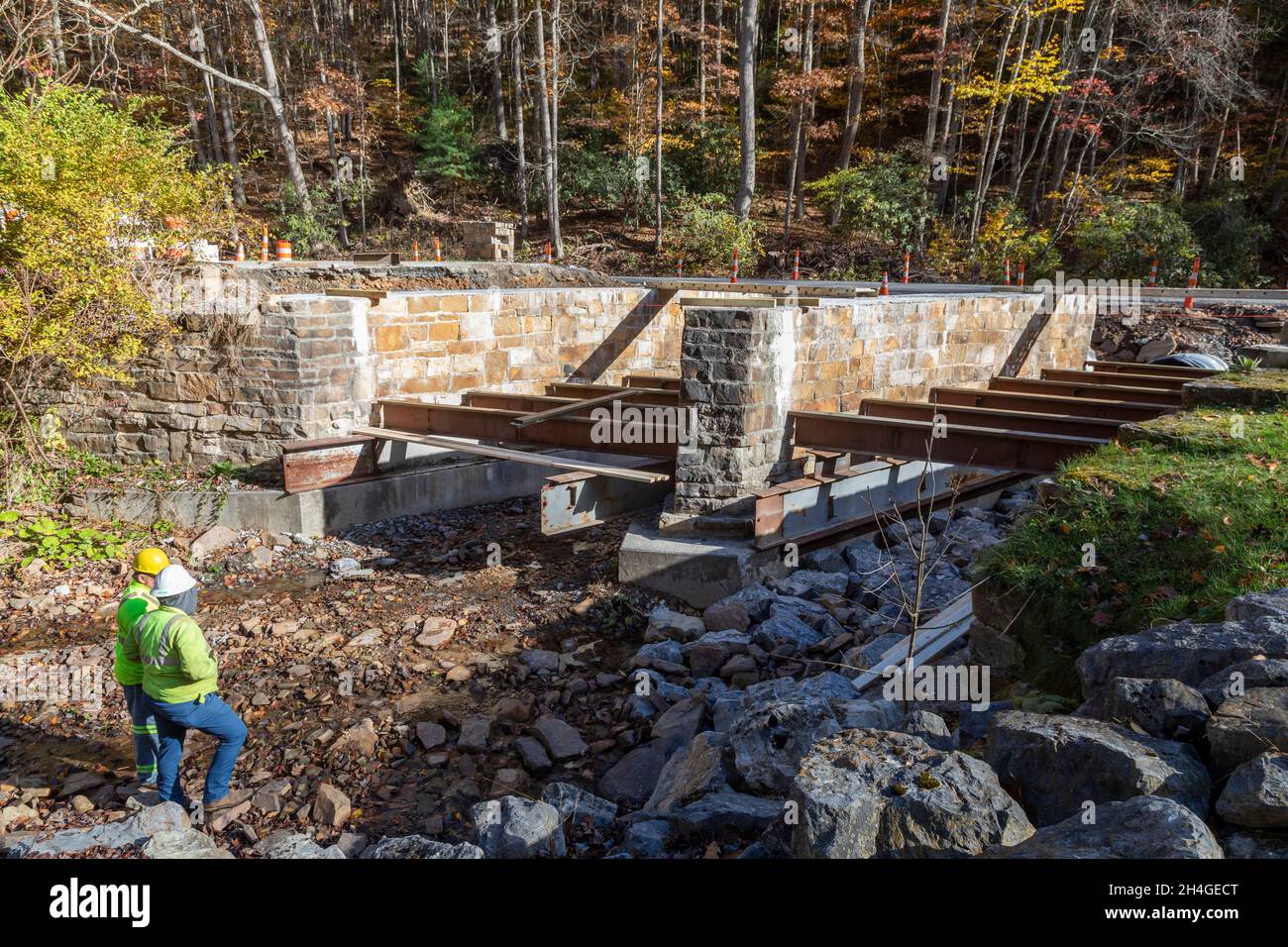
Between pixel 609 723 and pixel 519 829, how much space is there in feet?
6.00

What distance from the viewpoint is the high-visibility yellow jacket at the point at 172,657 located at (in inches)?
188

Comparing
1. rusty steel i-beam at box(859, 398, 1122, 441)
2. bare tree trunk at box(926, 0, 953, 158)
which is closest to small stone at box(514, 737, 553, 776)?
rusty steel i-beam at box(859, 398, 1122, 441)

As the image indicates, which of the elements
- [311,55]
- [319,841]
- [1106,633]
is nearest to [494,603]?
[319,841]

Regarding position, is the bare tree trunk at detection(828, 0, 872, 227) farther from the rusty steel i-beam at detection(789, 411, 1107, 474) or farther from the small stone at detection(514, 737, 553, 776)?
the small stone at detection(514, 737, 553, 776)

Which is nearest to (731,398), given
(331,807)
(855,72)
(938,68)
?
(331,807)

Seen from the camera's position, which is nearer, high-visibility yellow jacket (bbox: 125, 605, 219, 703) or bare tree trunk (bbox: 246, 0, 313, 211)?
high-visibility yellow jacket (bbox: 125, 605, 219, 703)

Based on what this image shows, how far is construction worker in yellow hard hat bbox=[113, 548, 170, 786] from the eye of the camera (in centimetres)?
495

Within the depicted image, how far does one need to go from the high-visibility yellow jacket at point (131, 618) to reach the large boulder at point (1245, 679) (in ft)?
16.9

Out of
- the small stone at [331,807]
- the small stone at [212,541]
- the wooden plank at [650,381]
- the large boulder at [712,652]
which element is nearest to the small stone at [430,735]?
the small stone at [331,807]

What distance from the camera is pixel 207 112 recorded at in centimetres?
2783

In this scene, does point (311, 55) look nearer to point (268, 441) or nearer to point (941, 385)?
point (268, 441)

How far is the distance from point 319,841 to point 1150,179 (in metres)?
24.0

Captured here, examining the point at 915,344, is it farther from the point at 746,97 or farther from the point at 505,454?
the point at 746,97

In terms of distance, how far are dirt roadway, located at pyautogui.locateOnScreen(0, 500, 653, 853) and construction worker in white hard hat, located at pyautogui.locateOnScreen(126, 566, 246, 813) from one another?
12.6 inches
